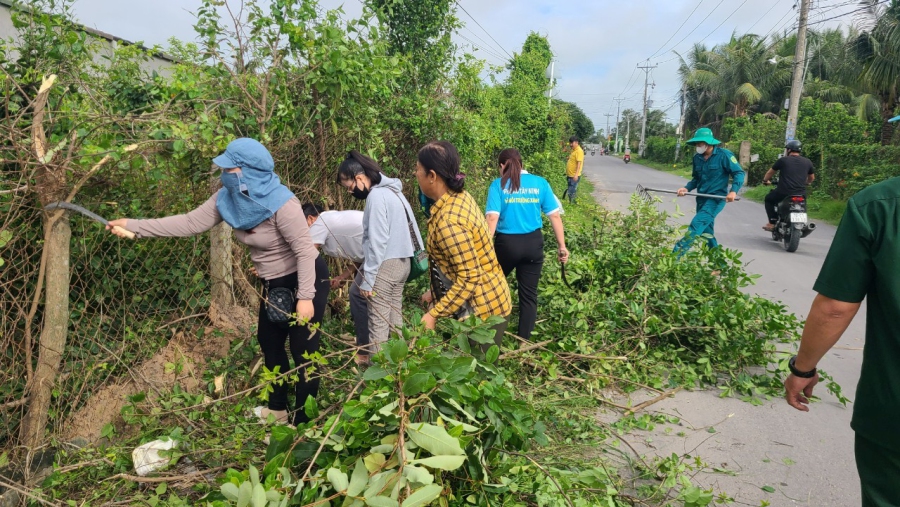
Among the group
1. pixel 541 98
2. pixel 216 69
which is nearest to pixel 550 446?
pixel 216 69

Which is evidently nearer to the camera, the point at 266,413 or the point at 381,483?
the point at 381,483

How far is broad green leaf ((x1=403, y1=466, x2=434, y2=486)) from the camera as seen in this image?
5.69ft

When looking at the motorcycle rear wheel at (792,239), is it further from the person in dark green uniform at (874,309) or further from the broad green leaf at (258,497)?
the broad green leaf at (258,497)

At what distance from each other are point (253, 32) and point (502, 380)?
10.2ft

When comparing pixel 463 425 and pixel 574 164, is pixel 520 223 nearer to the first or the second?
pixel 463 425

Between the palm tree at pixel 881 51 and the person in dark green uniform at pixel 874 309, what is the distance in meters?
20.4

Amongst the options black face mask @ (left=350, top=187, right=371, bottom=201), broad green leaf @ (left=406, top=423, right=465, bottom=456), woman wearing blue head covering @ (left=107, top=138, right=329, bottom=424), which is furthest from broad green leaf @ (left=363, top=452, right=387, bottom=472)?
black face mask @ (left=350, top=187, right=371, bottom=201)

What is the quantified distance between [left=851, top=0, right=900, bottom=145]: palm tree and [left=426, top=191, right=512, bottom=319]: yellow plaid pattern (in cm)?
2028

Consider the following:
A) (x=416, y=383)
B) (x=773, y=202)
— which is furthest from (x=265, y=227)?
(x=773, y=202)

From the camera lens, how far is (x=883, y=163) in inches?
→ 538

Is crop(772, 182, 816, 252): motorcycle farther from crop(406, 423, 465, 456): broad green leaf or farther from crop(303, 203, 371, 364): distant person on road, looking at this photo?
crop(406, 423, 465, 456): broad green leaf

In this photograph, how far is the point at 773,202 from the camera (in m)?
9.77

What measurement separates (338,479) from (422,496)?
1.03ft

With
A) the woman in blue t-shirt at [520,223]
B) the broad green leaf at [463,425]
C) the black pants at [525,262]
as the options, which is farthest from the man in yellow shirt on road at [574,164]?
the broad green leaf at [463,425]
